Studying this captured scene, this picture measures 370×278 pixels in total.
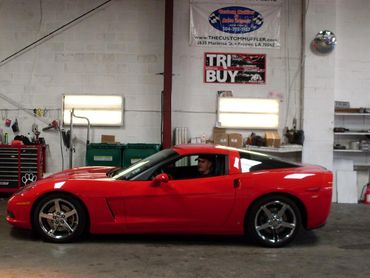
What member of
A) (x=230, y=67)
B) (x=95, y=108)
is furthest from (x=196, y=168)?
(x=95, y=108)

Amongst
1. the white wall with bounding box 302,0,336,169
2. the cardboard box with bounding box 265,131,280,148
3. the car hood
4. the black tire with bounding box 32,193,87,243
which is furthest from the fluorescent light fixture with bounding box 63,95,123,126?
the black tire with bounding box 32,193,87,243

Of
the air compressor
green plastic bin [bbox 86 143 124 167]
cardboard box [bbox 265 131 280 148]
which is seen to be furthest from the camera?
the air compressor

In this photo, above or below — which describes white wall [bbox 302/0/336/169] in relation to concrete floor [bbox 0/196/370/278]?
above

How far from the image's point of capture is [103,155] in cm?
953

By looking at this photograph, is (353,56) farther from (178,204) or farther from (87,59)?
(178,204)

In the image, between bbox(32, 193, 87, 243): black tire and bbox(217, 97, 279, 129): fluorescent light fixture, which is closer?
bbox(32, 193, 87, 243): black tire

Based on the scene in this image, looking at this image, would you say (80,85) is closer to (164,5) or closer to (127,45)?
(127,45)

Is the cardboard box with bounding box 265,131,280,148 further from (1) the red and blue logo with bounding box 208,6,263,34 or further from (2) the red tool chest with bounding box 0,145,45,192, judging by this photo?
(2) the red tool chest with bounding box 0,145,45,192

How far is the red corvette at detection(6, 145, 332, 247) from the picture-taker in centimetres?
579

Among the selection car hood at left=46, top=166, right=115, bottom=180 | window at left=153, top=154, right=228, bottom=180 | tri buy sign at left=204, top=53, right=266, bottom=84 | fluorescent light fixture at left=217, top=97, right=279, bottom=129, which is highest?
tri buy sign at left=204, top=53, right=266, bottom=84

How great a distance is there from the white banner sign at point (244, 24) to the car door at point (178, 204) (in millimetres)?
5181

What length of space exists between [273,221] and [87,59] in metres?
6.10

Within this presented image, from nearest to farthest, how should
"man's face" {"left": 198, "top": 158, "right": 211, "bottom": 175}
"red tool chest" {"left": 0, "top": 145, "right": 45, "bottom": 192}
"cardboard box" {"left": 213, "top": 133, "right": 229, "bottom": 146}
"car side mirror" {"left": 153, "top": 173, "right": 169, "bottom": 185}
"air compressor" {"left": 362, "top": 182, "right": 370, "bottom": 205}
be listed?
"car side mirror" {"left": 153, "top": 173, "right": 169, "bottom": 185} → "man's face" {"left": 198, "top": 158, "right": 211, "bottom": 175} → "red tool chest" {"left": 0, "top": 145, "right": 45, "bottom": 192} → "air compressor" {"left": 362, "top": 182, "right": 370, "bottom": 205} → "cardboard box" {"left": 213, "top": 133, "right": 229, "bottom": 146}

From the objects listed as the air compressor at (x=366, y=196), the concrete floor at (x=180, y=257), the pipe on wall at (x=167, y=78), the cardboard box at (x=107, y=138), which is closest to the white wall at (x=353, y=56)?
the air compressor at (x=366, y=196)
